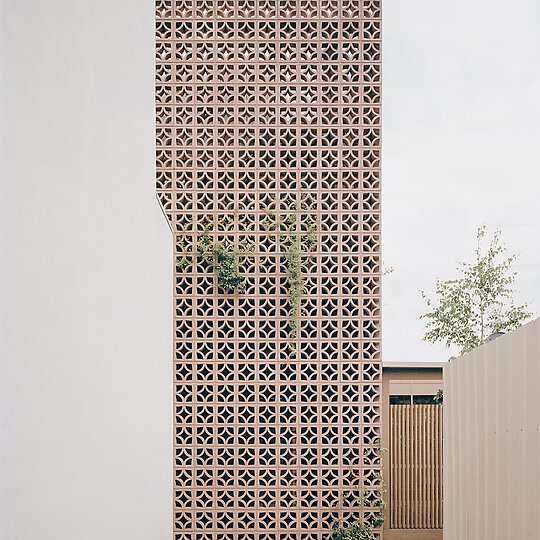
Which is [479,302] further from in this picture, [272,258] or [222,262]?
[222,262]

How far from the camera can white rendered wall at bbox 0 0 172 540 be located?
3.19 feet

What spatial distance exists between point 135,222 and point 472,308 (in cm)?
770

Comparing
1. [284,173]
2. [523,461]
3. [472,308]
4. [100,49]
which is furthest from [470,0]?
[100,49]

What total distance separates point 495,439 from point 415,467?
5.92 meters

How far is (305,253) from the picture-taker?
689cm

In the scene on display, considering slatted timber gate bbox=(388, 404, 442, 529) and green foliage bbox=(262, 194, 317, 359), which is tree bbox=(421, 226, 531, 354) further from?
green foliage bbox=(262, 194, 317, 359)

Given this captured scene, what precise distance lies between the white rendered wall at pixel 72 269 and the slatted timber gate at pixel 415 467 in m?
6.74

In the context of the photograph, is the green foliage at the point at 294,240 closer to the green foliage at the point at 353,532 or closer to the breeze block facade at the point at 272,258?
the breeze block facade at the point at 272,258

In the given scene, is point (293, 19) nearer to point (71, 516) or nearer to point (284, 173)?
point (284, 173)

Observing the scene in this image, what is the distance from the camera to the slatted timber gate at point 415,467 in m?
8.62

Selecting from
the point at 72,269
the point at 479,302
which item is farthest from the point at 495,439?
the point at 479,302

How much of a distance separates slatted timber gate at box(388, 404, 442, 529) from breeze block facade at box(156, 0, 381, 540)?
2012mm

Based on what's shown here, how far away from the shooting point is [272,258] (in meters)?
6.92

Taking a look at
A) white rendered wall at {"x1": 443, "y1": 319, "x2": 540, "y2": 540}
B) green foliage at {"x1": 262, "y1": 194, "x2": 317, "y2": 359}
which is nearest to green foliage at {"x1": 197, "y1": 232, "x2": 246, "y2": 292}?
green foliage at {"x1": 262, "y1": 194, "x2": 317, "y2": 359}
